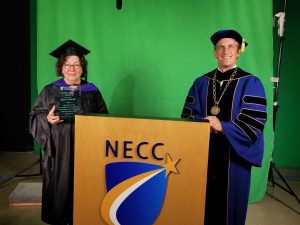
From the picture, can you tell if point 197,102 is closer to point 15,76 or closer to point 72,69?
point 72,69

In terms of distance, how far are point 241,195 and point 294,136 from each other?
289cm

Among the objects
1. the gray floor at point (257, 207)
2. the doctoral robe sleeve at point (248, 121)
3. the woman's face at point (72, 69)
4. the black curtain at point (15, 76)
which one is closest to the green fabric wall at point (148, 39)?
the gray floor at point (257, 207)

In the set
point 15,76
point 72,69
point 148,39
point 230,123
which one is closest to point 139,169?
point 230,123

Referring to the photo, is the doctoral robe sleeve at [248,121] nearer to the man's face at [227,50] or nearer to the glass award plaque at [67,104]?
the man's face at [227,50]

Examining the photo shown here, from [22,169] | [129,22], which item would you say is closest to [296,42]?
[129,22]

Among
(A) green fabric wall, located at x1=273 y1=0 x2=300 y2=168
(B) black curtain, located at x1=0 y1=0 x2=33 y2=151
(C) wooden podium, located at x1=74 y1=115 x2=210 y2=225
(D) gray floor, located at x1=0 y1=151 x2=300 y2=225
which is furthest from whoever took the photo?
(B) black curtain, located at x1=0 y1=0 x2=33 y2=151

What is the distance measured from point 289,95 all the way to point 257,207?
1928 millimetres

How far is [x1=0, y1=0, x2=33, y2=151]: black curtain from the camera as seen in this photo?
15.1 ft

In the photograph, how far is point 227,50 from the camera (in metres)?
1.94

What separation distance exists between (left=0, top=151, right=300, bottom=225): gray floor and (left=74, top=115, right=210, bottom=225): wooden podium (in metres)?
1.58

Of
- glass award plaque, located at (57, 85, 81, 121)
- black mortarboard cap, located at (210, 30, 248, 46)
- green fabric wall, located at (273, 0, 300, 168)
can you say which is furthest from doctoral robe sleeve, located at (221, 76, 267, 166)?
green fabric wall, located at (273, 0, 300, 168)

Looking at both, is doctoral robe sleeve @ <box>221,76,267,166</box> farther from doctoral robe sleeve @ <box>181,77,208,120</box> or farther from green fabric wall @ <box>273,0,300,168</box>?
green fabric wall @ <box>273,0,300,168</box>

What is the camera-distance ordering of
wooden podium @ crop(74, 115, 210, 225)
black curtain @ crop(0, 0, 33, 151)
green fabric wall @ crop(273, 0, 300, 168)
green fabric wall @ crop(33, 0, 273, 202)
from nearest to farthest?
wooden podium @ crop(74, 115, 210, 225) < green fabric wall @ crop(33, 0, 273, 202) < green fabric wall @ crop(273, 0, 300, 168) < black curtain @ crop(0, 0, 33, 151)

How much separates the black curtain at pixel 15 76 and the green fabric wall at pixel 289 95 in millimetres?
3915
